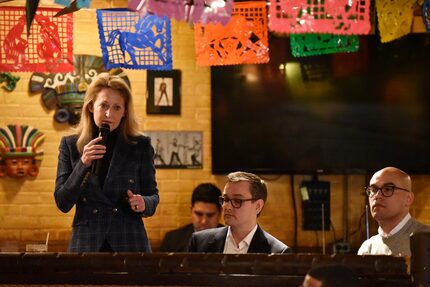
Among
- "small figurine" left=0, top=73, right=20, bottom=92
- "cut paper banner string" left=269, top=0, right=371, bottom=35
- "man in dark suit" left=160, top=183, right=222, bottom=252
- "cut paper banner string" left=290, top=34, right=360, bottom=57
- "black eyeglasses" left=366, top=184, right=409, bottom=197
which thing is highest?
"cut paper banner string" left=269, top=0, right=371, bottom=35

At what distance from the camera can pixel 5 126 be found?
4.88 metres

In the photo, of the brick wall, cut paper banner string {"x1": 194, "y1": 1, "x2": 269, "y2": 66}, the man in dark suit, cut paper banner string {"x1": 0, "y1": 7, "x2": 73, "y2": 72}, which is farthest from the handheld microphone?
the brick wall

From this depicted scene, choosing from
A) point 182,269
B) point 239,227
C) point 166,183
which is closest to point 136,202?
point 239,227

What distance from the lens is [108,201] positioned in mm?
2883

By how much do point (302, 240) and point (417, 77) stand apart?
4.25ft

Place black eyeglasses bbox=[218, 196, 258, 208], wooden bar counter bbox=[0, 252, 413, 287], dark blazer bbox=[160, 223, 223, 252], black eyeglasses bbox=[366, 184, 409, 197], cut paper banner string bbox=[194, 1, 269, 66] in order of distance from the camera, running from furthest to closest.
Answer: dark blazer bbox=[160, 223, 223, 252] < cut paper banner string bbox=[194, 1, 269, 66] < black eyeglasses bbox=[366, 184, 409, 197] < black eyeglasses bbox=[218, 196, 258, 208] < wooden bar counter bbox=[0, 252, 413, 287]

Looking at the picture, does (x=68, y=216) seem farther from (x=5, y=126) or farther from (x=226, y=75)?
(x=226, y=75)

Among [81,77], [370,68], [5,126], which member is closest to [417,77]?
[370,68]

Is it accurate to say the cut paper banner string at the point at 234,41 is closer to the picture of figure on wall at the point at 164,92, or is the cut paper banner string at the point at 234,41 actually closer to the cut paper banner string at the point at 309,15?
the cut paper banner string at the point at 309,15

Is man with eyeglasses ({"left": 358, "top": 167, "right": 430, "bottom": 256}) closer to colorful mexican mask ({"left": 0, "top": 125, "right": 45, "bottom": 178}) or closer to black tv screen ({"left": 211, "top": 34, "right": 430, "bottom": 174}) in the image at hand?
black tv screen ({"left": 211, "top": 34, "right": 430, "bottom": 174})

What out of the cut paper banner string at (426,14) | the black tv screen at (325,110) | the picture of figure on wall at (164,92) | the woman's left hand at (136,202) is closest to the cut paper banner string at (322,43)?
the cut paper banner string at (426,14)

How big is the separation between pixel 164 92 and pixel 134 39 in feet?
4.44

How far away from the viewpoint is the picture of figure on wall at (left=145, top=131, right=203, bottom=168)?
500cm

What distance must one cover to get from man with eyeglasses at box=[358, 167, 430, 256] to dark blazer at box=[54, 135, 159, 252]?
930 mm
